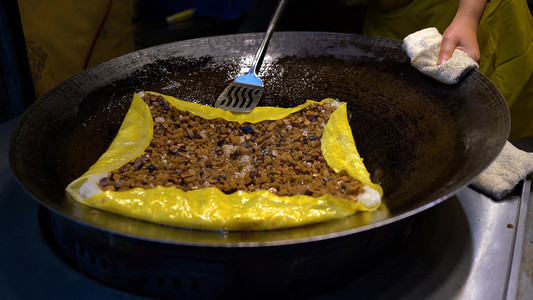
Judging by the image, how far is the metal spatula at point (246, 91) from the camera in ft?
4.92

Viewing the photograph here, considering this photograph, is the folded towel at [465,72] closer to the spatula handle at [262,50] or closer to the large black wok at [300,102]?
the large black wok at [300,102]

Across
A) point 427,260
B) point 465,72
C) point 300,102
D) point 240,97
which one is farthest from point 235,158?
point 465,72

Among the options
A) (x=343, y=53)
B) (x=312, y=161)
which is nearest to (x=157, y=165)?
(x=312, y=161)

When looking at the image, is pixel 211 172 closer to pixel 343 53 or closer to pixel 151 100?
pixel 151 100

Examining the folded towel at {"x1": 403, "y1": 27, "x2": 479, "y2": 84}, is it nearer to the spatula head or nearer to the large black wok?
the large black wok

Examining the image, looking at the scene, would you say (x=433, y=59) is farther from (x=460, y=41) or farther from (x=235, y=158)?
(x=235, y=158)

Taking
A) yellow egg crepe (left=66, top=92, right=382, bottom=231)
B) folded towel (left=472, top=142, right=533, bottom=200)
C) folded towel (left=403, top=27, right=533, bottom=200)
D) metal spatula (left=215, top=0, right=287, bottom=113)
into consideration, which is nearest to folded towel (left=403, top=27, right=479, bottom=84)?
folded towel (left=403, top=27, right=533, bottom=200)

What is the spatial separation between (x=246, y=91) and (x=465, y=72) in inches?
26.5

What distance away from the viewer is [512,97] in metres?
2.00

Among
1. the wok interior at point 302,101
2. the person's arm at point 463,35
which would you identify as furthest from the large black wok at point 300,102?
the person's arm at point 463,35

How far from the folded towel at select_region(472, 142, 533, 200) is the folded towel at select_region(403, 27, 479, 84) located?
0.87ft

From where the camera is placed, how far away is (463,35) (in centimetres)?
142

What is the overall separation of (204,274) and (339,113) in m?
0.75

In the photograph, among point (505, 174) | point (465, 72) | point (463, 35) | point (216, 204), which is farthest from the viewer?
point (463, 35)
